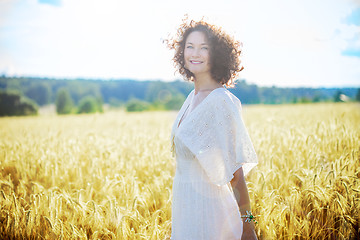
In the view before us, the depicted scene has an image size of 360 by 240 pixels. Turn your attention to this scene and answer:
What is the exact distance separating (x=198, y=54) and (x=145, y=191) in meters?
1.86

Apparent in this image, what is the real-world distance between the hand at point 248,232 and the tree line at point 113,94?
3946 cm

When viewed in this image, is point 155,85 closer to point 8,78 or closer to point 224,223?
point 8,78

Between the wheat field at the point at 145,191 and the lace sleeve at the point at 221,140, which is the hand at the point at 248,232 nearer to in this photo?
the lace sleeve at the point at 221,140

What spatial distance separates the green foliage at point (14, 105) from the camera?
5053 centimetres

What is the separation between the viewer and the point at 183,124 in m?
1.66

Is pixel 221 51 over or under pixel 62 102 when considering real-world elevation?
over

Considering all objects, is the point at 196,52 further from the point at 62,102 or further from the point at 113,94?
the point at 113,94

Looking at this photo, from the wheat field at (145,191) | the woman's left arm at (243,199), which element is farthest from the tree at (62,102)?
the woman's left arm at (243,199)

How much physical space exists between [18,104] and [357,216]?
196ft

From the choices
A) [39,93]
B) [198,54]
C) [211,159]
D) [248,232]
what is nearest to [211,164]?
[211,159]

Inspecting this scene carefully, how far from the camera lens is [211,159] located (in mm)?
1581

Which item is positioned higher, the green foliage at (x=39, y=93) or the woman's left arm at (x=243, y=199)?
the green foliage at (x=39, y=93)

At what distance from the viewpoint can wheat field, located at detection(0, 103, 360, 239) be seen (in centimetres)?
221

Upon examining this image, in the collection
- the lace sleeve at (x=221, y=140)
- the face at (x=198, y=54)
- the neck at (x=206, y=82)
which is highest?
the face at (x=198, y=54)
